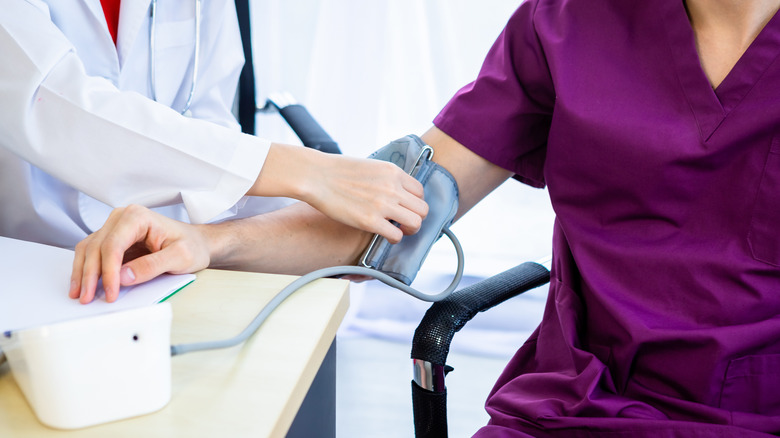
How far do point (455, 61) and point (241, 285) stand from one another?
1.36 meters

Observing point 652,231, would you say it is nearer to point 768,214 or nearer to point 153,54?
point 768,214

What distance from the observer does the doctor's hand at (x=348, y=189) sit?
906 millimetres

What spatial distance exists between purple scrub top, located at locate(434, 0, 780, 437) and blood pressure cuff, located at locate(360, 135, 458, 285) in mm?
159

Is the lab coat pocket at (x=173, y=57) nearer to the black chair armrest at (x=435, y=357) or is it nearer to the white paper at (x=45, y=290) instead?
the white paper at (x=45, y=290)

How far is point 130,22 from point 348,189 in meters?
0.52

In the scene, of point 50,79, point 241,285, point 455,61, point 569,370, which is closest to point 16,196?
point 50,79

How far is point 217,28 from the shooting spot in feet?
4.46

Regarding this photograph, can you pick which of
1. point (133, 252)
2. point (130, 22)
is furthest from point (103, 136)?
point (130, 22)

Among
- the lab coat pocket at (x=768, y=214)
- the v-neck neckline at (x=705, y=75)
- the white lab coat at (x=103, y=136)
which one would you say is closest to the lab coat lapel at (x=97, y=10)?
the white lab coat at (x=103, y=136)

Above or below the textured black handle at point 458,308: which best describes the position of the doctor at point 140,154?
above

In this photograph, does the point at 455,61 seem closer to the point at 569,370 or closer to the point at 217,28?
the point at 217,28

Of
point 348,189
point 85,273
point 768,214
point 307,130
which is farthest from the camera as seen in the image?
point 307,130

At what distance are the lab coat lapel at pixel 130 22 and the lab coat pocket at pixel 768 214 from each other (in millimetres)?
957

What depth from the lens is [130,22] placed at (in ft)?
3.80
